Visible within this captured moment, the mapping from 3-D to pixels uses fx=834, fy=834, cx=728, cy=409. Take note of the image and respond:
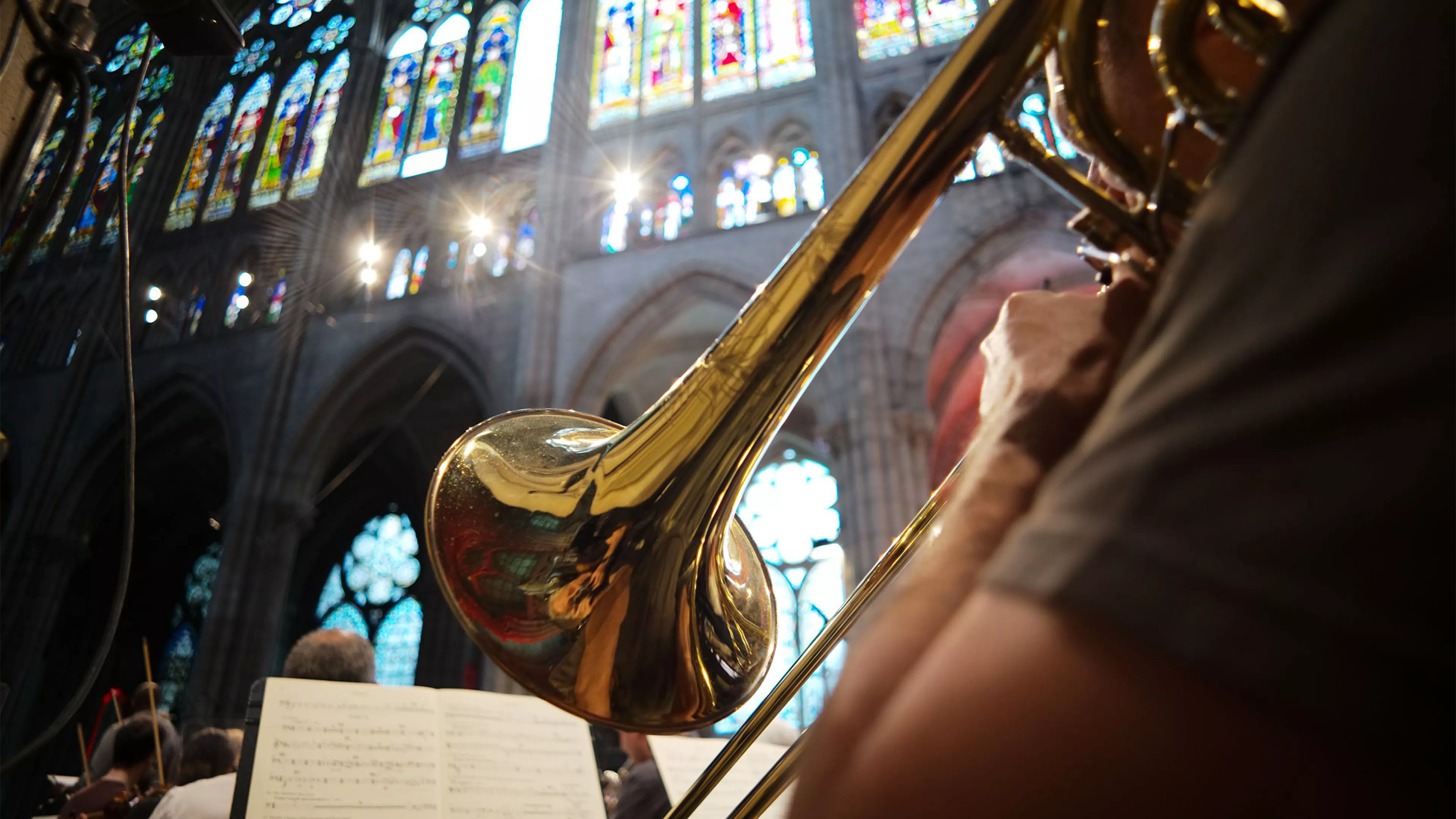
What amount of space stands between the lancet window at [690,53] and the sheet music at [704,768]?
308 inches

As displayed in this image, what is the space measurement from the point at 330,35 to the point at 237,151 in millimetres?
2104

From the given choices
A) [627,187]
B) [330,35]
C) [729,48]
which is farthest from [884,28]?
[330,35]

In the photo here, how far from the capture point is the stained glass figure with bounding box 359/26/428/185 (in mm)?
10578

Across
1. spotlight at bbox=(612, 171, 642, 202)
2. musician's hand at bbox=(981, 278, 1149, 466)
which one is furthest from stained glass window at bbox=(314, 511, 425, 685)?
musician's hand at bbox=(981, 278, 1149, 466)

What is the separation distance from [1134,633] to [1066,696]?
26mm

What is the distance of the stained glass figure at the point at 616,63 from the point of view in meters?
9.12

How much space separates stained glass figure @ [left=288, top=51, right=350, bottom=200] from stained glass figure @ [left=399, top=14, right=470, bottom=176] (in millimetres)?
1034

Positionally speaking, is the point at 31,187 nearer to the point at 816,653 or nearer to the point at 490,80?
the point at 490,80

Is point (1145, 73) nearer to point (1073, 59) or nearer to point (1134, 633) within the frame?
point (1073, 59)

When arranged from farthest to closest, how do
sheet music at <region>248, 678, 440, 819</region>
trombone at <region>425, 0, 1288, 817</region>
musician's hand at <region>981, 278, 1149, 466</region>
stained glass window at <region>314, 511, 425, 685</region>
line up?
stained glass window at <region>314, 511, 425, 685</region> < sheet music at <region>248, 678, 440, 819</region> < trombone at <region>425, 0, 1288, 817</region> < musician's hand at <region>981, 278, 1149, 466</region>

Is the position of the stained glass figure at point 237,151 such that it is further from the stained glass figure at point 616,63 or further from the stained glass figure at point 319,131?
the stained glass figure at point 616,63

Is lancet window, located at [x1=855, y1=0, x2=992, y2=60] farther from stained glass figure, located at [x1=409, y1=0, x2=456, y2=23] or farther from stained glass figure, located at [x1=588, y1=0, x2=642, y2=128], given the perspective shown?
stained glass figure, located at [x1=409, y1=0, x2=456, y2=23]

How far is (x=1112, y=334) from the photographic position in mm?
425

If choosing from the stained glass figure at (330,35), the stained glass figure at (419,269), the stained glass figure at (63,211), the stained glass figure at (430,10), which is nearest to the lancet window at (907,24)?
the stained glass figure at (419,269)
